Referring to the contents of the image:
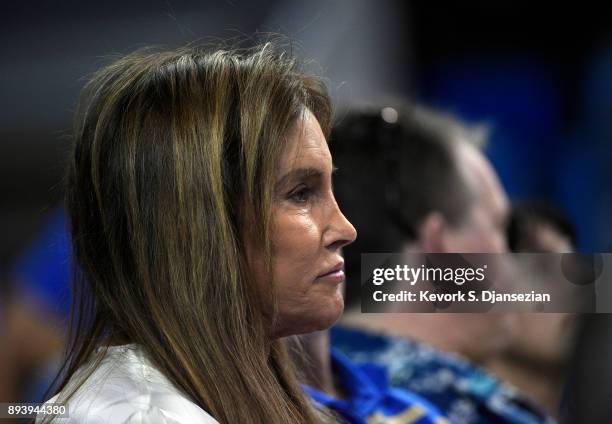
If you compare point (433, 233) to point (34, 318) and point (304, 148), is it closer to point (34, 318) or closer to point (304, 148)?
point (304, 148)

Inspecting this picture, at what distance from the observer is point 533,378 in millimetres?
1414

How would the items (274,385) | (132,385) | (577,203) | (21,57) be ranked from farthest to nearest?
(21,57), (577,203), (274,385), (132,385)

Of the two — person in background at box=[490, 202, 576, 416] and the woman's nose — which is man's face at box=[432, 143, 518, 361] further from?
the woman's nose

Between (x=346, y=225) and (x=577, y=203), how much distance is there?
1.89 ft

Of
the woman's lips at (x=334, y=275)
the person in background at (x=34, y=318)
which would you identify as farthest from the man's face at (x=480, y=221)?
the person in background at (x=34, y=318)

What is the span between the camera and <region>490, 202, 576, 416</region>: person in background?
1368 mm

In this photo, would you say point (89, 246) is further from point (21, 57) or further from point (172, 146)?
point (21, 57)

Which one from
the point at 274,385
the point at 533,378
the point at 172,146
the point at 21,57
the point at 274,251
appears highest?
the point at 21,57

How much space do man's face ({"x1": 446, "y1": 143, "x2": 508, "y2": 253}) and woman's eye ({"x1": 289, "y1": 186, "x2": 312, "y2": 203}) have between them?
0.53m

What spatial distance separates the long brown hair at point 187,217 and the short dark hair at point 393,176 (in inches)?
19.0

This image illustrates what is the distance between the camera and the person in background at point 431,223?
4.61 feet

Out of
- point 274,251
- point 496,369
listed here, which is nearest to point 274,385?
point 274,251

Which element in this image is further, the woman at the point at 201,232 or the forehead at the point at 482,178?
the forehead at the point at 482,178

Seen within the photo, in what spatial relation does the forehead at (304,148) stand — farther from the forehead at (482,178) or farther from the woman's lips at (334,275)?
the forehead at (482,178)
